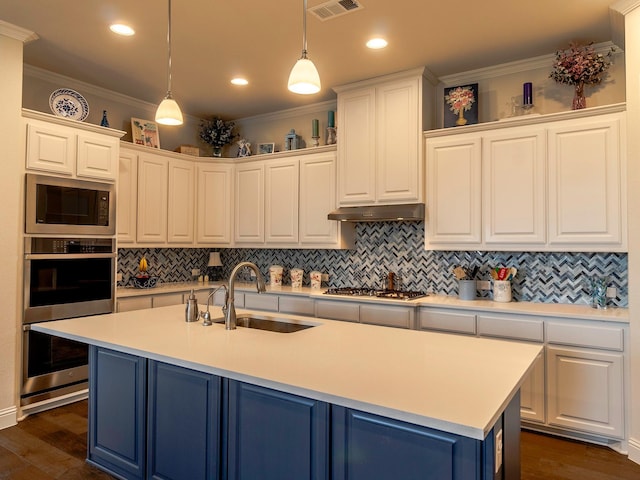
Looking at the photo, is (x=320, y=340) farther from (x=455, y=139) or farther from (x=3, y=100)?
(x=3, y=100)

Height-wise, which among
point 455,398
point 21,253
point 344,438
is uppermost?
point 21,253

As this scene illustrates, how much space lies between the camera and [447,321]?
135 inches

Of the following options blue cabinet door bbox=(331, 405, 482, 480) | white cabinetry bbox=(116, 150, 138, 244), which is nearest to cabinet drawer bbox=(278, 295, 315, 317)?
white cabinetry bbox=(116, 150, 138, 244)

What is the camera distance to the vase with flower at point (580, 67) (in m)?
3.19

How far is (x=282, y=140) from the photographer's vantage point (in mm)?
5062

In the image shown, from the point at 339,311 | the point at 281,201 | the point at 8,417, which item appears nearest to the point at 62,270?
the point at 8,417

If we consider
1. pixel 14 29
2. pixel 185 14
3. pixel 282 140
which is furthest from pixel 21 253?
pixel 282 140

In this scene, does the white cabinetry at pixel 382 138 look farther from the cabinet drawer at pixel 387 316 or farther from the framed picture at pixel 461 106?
the cabinet drawer at pixel 387 316

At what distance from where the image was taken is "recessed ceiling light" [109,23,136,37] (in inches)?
119

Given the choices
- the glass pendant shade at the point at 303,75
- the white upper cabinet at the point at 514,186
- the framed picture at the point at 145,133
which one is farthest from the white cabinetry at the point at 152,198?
the white upper cabinet at the point at 514,186

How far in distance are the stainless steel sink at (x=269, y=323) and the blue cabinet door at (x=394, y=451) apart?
3.61ft

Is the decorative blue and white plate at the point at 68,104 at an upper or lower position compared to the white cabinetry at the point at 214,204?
upper

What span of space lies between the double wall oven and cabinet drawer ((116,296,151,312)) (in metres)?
0.12

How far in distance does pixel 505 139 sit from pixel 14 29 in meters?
3.68
